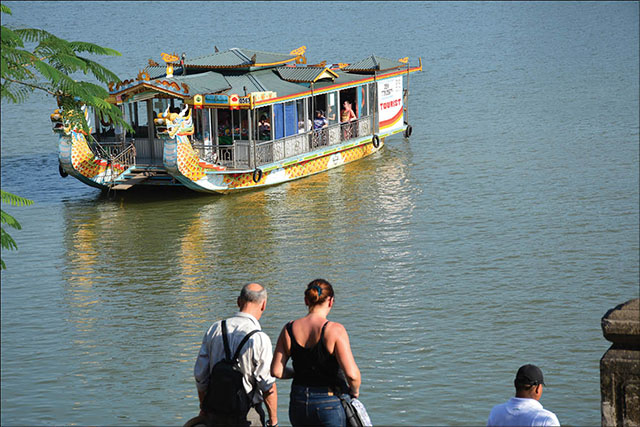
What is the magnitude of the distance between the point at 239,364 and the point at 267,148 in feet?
67.0

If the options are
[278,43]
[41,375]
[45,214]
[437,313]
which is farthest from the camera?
[278,43]

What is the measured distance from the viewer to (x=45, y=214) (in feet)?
85.4

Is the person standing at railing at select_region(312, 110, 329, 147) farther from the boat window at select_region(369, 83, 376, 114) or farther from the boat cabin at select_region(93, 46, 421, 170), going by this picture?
the boat window at select_region(369, 83, 376, 114)

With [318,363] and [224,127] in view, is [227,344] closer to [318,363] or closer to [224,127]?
[318,363]

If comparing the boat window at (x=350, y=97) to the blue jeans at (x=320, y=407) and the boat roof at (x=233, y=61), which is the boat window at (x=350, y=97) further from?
the blue jeans at (x=320, y=407)

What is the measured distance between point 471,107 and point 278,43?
31.9 m

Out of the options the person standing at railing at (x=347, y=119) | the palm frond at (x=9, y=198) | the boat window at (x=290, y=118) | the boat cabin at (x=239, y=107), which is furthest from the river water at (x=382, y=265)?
the palm frond at (x=9, y=198)

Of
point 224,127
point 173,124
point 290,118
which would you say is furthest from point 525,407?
point 290,118

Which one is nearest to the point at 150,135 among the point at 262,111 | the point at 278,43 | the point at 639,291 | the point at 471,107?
the point at 262,111

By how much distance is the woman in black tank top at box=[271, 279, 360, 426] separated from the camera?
7.43 m

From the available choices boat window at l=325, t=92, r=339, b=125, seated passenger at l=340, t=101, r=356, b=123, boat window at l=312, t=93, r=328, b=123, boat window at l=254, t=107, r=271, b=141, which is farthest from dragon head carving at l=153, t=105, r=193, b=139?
seated passenger at l=340, t=101, r=356, b=123

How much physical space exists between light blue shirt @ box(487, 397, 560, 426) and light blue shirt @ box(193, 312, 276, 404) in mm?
1792

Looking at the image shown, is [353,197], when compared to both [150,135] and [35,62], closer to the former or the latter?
[150,135]

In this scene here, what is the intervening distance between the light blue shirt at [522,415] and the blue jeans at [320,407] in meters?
1.29
